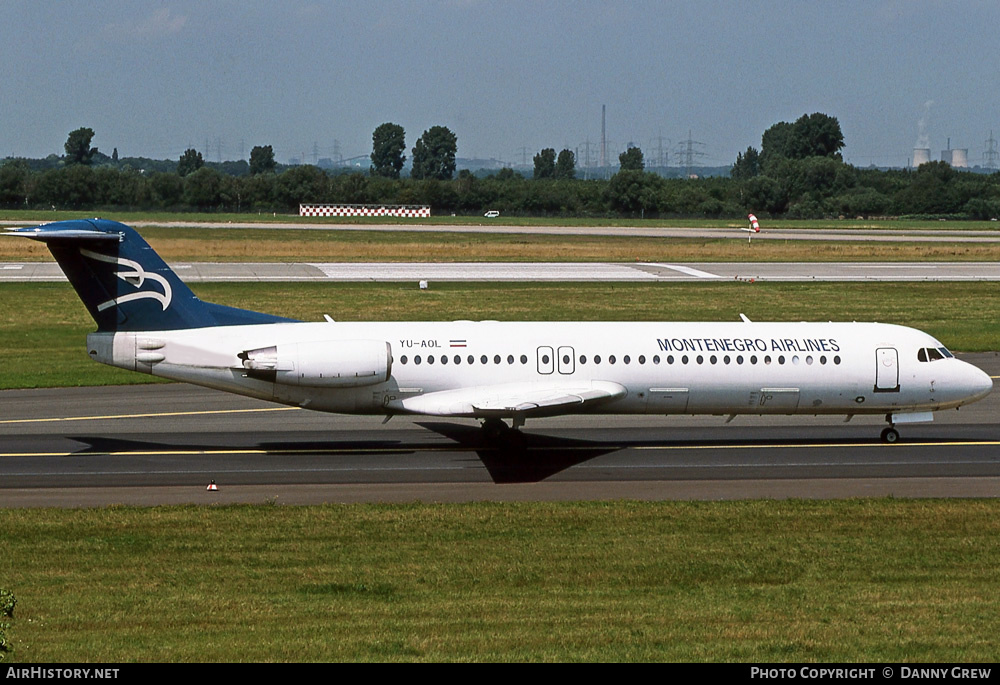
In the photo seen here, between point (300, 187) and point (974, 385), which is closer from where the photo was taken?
point (974, 385)

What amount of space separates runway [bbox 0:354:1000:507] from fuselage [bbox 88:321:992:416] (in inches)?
50.3

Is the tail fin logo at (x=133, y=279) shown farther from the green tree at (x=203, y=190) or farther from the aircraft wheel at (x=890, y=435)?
the green tree at (x=203, y=190)

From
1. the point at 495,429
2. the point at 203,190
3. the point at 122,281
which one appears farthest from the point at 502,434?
the point at 203,190

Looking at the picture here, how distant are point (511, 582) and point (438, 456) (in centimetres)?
1048

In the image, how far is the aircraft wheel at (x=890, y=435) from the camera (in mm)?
29172

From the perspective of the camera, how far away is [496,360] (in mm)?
27703

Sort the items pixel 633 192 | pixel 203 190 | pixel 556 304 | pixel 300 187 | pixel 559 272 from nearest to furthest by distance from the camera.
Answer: pixel 556 304
pixel 559 272
pixel 203 190
pixel 633 192
pixel 300 187

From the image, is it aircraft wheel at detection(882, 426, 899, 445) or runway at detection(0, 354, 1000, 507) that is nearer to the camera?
runway at detection(0, 354, 1000, 507)

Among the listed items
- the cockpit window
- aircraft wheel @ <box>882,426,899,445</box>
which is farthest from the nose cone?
aircraft wheel @ <box>882,426,899,445</box>

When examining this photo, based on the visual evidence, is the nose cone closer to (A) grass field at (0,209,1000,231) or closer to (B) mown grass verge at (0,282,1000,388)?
(B) mown grass verge at (0,282,1000,388)

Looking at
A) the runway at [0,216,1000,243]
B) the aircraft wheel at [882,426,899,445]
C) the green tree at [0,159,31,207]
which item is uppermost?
the green tree at [0,159,31,207]

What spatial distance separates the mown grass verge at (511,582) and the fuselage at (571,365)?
525cm

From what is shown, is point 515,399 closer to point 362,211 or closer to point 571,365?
point 571,365

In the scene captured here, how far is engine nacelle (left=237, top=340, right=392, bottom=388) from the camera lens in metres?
26.4
